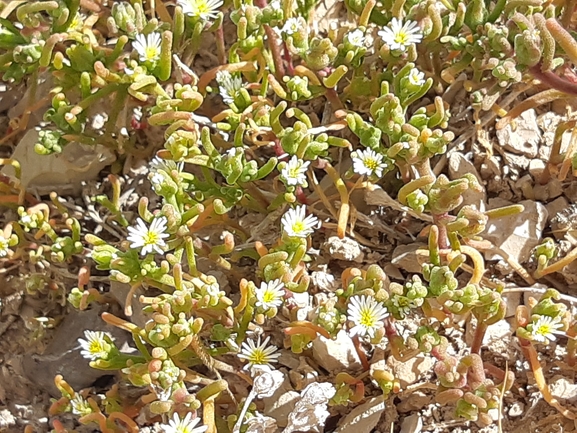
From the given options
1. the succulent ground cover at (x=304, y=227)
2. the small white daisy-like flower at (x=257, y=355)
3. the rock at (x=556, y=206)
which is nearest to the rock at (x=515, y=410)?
the succulent ground cover at (x=304, y=227)

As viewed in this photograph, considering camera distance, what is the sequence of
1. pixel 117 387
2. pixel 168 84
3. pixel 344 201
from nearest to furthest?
pixel 344 201
pixel 117 387
pixel 168 84

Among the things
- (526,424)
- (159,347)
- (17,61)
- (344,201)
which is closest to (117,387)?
(159,347)

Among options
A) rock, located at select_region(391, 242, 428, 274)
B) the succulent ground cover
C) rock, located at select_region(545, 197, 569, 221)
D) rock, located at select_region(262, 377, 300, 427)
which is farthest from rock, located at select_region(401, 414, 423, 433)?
rock, located at select_region(545, 197, 569, 221)

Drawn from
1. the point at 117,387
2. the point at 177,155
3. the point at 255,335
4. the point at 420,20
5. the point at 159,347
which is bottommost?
the point at 117,387

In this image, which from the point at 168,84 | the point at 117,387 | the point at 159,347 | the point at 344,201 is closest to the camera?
the point at 159,347

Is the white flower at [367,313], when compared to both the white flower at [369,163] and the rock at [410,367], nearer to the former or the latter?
the rock at [410,367]

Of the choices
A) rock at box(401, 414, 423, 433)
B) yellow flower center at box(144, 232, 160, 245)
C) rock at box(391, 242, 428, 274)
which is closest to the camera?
yellow flower center at box(144, 232, 160, 245)

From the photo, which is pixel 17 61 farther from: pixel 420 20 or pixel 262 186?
pixel 420 20

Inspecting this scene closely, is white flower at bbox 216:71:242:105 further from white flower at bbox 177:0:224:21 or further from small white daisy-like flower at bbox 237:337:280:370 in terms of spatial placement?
small white daisy-like flower at bbox 237:337:280:370
